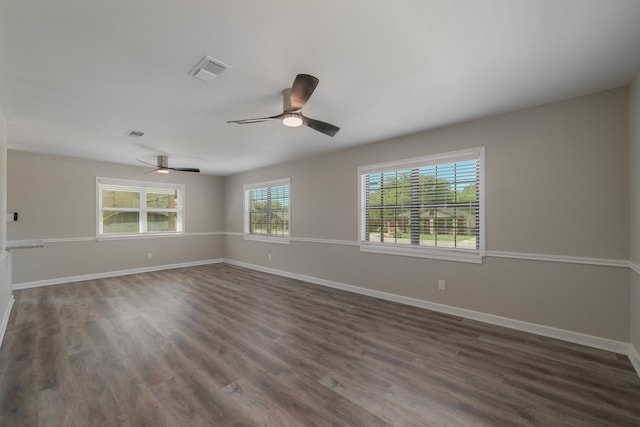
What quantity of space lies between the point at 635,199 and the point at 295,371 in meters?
3.43

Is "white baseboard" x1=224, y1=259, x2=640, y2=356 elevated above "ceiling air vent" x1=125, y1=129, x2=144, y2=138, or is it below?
below

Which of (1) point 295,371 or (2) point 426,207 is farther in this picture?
(2) point 426,207

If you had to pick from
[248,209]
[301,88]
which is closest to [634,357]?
[301,88]

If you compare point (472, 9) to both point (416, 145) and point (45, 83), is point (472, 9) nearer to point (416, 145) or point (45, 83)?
point (416, 145)

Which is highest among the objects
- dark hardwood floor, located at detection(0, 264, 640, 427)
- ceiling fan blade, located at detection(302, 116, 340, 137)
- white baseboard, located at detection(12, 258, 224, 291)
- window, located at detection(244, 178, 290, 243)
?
ceiling fan blade, located at detection(302, 116, 340, 137)

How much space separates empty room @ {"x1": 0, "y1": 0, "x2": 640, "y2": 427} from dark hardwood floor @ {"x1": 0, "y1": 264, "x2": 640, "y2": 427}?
0.02m

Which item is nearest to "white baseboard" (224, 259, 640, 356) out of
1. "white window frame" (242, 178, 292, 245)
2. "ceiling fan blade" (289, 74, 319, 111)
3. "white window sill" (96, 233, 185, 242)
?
"white window frame" (242, 178, 292, 245)

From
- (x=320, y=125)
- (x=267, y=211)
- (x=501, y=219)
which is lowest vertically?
(x=501, y=219)

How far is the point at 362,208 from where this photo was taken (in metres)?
4.62

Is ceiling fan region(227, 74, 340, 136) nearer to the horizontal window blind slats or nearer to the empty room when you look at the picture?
the empty room

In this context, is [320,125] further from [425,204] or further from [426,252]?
[426,252]

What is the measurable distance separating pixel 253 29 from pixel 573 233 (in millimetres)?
3606

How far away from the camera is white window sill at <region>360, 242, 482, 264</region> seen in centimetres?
345

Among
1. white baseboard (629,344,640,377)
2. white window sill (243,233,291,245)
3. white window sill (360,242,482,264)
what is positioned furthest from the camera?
white window sill (243,233,291,245)
